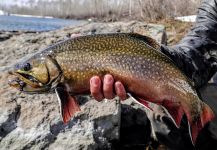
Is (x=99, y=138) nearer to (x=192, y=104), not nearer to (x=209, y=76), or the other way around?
(x=209, y=76)

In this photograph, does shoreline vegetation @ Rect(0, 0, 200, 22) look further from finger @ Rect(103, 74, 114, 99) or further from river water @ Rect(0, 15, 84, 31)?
finger @ Rect(103, 74, 114, 99)

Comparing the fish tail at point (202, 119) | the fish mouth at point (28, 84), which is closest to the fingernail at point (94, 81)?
the fish mouth at point (28, 84)

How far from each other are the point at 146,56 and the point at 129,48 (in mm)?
122

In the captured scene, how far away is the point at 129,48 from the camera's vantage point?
2746 millimetres

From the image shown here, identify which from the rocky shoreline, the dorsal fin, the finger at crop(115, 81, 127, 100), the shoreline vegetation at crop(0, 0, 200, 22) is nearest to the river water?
the shoreline vegetation at crop(0, 0, 200, 22)

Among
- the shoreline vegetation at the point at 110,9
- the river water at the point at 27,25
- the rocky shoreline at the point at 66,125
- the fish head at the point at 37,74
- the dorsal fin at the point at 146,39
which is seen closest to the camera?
→ the fish head at the point at 37,74

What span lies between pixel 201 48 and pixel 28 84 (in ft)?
5.89

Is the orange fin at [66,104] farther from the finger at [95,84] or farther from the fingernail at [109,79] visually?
the fingernail at [109,79]

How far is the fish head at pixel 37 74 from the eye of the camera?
265 cm

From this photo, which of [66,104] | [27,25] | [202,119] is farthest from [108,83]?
[27,25]

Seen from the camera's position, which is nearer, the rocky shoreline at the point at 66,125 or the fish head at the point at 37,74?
the fish head at the point at 37,74

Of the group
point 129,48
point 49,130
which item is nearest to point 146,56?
point 129,48

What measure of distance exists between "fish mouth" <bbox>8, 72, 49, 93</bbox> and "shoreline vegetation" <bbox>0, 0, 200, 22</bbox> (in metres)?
8.95

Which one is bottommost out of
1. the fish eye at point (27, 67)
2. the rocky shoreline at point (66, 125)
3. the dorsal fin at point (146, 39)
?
the rocky shoreline at point (66, 125)
